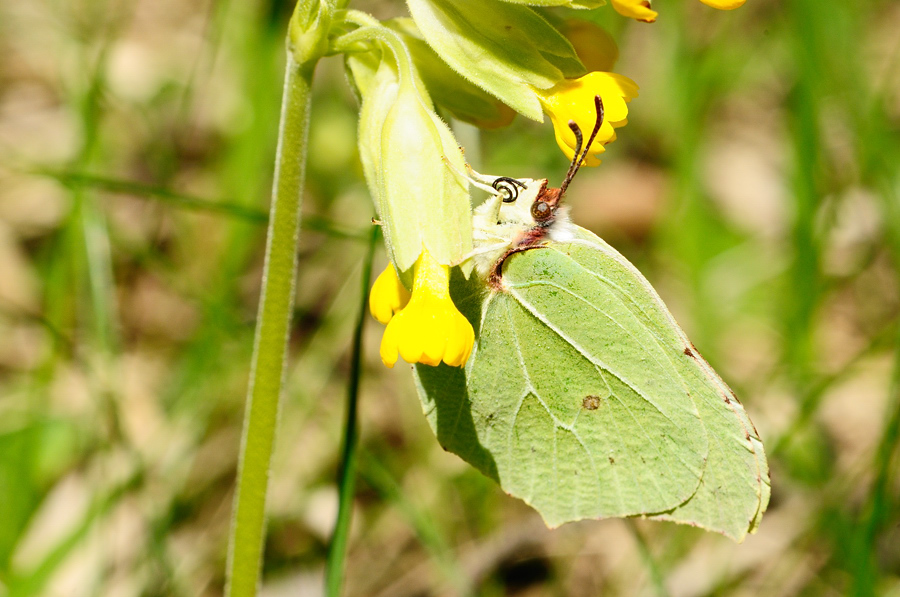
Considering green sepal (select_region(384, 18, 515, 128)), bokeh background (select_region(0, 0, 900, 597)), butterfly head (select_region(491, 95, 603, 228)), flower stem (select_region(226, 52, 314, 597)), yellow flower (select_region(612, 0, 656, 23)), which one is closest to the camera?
yellow flower (select_region(612, 0, 656, 23))

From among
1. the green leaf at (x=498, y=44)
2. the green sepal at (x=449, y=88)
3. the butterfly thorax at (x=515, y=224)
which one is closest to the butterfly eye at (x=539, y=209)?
the butterfly thorax at (x=515, y=224)

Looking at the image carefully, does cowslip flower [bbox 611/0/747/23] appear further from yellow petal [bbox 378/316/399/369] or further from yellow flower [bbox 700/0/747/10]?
yellow petal [bbox 378/316/399/369]

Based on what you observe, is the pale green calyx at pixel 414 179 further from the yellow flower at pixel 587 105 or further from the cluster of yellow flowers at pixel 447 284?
the yellow flower at pixel 587 105

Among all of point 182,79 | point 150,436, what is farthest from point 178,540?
point 182,79

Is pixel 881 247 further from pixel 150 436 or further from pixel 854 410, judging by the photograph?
pixel 150 436

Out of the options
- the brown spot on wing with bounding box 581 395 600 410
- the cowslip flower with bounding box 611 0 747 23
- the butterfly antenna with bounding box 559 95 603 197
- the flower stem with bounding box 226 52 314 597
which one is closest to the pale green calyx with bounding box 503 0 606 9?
the cowslip flower with bounding box 611 0 747 23

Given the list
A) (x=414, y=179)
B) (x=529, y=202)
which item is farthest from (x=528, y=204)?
(x=414, y=179)
